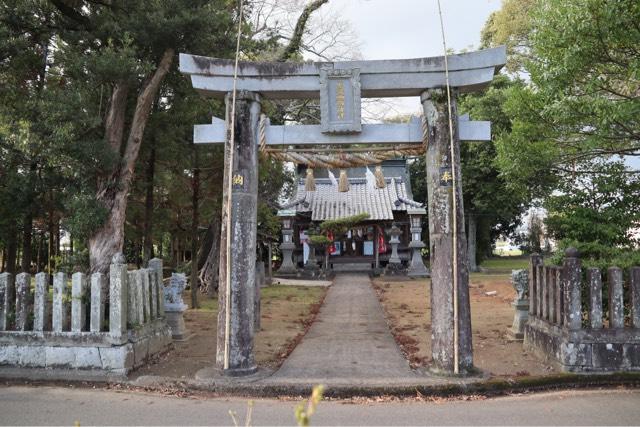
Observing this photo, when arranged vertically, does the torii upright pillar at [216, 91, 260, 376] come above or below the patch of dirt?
above

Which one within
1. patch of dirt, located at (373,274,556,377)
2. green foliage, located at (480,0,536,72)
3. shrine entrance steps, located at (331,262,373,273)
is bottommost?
patch of dirt, located at (373,274,556,377)

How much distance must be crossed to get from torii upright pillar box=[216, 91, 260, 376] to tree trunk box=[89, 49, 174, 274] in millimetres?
3627

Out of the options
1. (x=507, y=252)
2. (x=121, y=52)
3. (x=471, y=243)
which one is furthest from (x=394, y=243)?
(x=507, y=252)

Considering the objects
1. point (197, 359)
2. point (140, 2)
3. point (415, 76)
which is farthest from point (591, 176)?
point (140, 2)

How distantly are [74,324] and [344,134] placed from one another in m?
4.63

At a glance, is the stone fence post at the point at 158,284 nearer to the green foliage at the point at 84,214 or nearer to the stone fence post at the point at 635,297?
the green foliage at the point at 84,214

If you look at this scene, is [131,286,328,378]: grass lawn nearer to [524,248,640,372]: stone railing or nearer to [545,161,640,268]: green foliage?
[524,248,640,372]: stone railing

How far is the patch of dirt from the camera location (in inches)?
282

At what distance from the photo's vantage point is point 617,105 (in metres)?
6.94

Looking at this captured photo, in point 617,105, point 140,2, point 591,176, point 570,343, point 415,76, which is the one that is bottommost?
point 570,343

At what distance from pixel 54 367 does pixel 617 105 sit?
875cm

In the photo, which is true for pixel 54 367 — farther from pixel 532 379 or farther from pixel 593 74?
pixel 593 74

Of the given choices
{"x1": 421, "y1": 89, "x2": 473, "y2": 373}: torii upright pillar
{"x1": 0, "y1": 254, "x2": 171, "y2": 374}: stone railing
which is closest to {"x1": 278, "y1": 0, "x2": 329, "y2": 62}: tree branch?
{"x1": 421, "y1": 89, "x2": 473, "y2": 373}: torii upright pillar

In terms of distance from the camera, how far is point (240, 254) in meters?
6.61
